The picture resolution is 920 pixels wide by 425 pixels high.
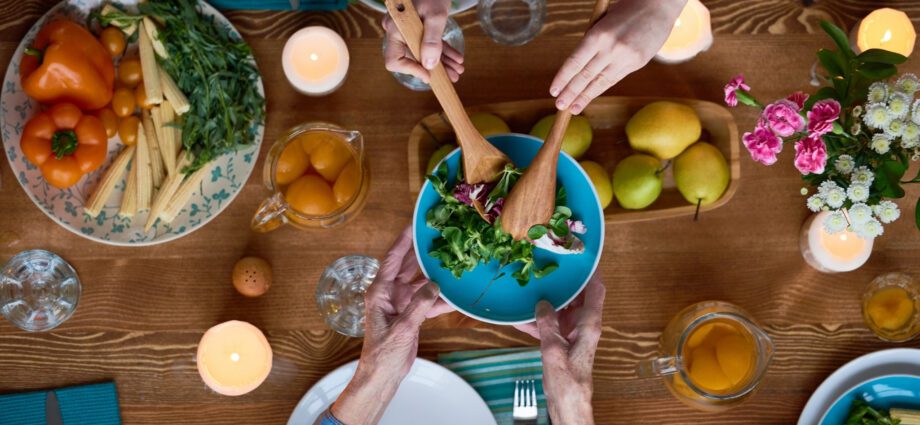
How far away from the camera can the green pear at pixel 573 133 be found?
1.00 m

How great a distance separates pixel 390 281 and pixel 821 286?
0.70 meters

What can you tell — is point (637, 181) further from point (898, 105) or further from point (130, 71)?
point (130, 71)

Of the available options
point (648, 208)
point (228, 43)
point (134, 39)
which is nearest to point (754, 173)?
point (648, 208)

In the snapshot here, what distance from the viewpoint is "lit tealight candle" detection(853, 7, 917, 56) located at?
105 centimetres

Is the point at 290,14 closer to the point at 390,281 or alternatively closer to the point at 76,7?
the point at 76,7

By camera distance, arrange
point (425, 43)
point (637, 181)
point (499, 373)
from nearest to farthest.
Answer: point (425, 43), point (637, 181), point (499, 373)

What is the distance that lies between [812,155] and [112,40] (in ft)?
3.31

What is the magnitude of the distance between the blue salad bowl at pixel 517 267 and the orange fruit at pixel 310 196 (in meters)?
0.20

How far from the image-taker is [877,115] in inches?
29.8

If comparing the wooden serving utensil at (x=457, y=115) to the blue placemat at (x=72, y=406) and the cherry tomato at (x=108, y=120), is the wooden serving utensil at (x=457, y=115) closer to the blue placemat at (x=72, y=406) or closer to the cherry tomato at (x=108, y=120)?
the cherry tomato at (x=108, y=120)

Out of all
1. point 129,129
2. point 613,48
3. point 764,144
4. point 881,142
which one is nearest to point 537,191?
point 613,48

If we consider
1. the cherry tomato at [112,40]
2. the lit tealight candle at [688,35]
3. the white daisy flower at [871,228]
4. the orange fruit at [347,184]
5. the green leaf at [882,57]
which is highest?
the lit tealight candle at [688,35]

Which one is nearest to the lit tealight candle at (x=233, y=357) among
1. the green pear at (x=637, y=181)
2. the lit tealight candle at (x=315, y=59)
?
the lit tealight candle at (x=315, y=59)

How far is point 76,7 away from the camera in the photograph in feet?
3.48
